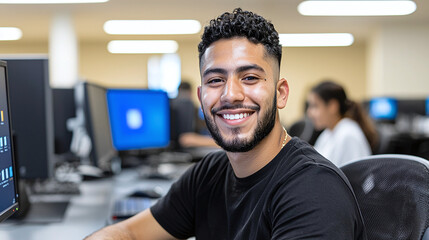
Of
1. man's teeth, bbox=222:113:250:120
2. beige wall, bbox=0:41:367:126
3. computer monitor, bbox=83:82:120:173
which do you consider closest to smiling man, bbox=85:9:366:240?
man's teeth, bbox=222:113:250:120

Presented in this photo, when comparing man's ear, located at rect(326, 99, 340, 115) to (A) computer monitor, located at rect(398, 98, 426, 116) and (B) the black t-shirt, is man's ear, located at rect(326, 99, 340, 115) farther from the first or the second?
(A) computer monitor, located at rect(398, 98, 426, 116)

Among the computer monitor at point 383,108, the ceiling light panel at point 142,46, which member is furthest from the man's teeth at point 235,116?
the ceiling light panel at point 142,46

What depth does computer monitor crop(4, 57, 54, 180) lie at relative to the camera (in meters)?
1.75

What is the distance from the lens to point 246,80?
1.09 m

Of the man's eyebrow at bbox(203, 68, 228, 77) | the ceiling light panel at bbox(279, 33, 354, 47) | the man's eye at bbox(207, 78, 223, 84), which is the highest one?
the ceiling light panel at bbox(279, 33, 354, 47)

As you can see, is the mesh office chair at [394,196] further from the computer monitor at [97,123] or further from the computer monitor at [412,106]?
the computer monitor at [412,106]

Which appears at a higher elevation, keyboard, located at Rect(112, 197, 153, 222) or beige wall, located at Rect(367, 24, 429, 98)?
beige wall, located at Rect(367, 24, 429, 98)

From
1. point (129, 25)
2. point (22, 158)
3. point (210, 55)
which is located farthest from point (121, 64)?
point (210, 55)

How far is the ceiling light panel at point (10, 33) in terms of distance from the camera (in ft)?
26.8

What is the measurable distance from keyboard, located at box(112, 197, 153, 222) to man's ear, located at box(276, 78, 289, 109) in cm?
75

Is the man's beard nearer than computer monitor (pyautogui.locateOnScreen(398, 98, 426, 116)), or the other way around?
the man's beard

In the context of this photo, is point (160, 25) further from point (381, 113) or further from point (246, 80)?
point (246, 80)

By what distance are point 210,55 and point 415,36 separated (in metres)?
7.90

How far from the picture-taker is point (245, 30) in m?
1.10
